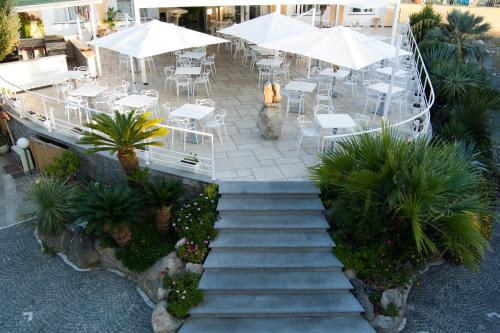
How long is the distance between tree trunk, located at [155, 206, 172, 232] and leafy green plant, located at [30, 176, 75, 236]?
2.13m

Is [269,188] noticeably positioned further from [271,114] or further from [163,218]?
[271,114]

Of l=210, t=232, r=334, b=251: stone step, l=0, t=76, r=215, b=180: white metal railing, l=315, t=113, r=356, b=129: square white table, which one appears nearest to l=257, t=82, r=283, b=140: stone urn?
l=315, t=113, r=356, b=129: square white table

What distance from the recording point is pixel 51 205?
33.5 ft

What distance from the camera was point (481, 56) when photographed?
18500 millimetres

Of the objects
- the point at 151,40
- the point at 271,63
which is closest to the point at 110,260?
the point at 151,40

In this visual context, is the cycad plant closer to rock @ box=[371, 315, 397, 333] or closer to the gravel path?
rock @ box=[371, 315, 397, 333]

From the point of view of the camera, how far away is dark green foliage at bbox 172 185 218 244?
9172 millimetres

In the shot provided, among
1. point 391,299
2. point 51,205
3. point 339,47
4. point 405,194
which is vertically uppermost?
point 339,47

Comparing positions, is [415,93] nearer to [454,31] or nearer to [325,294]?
[454,31]

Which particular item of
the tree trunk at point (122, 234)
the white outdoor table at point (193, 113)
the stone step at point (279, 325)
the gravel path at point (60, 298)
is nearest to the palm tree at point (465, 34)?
the white outdoor table at point (193, 113)

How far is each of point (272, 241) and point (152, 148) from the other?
4267 mm

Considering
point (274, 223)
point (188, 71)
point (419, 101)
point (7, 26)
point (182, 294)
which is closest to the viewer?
point (182, 294)

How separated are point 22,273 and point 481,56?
19032 mm

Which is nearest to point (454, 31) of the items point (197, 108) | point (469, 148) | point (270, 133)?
point (469, 148)
